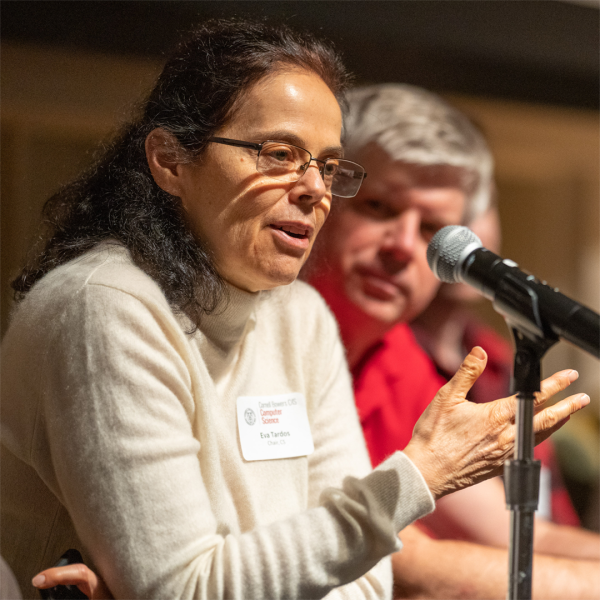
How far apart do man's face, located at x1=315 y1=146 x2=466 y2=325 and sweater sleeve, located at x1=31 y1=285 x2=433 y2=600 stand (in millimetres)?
860

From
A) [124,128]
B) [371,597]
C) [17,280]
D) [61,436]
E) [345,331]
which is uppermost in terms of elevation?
[124,128]

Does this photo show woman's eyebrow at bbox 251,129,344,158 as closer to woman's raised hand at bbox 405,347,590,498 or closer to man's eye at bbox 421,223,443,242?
woman's raised hand at bbox 405,347,590,498

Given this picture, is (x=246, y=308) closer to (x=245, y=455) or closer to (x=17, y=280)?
(x=245, y=455)

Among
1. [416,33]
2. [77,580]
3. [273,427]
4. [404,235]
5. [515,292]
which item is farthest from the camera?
[416,33]

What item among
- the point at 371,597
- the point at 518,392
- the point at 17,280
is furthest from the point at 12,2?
the point at 371,597

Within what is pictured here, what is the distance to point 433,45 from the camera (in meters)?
2.02

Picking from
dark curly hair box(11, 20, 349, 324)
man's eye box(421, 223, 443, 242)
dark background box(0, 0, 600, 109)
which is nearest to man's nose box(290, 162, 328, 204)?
dark curly hair box(11, 20, 349, 324)

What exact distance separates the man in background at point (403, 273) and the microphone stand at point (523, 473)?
0.68 m

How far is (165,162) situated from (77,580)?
640 millimetres

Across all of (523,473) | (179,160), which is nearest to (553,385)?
(523,473)

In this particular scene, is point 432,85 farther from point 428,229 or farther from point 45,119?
point 45,119

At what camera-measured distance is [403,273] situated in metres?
1.75

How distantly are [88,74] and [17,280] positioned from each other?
44 centimetres

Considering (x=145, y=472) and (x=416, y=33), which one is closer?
(x=145, y=472)
